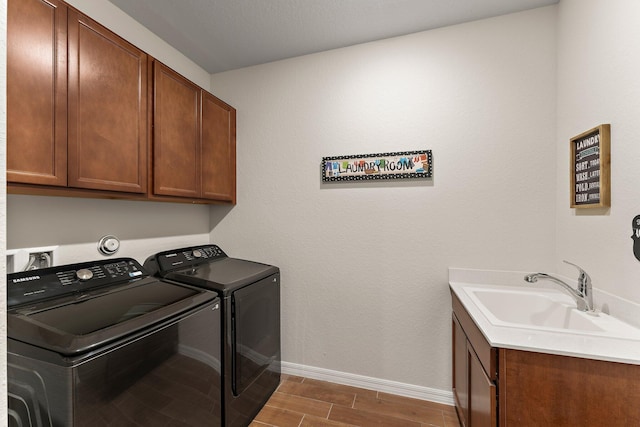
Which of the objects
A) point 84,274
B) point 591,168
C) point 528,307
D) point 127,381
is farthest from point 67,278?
point 591,168

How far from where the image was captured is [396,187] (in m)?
2.08

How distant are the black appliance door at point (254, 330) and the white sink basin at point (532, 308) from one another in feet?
4.42

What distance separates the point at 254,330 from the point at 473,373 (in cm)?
132

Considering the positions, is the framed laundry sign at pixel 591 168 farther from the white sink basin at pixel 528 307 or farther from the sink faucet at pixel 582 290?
the white sink basin at pixel 528 307

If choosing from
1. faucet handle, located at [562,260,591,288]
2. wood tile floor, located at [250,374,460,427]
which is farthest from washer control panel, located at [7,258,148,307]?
faucet handle, located at [562,260,591,288]

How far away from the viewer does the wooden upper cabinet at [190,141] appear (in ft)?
5.64

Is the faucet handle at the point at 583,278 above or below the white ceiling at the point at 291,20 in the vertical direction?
below

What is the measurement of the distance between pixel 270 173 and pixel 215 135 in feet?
1.74

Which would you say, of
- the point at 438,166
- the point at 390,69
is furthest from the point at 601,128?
the point at 390,69

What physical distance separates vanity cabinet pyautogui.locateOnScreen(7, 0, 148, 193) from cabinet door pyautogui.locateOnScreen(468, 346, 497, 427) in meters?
1.98

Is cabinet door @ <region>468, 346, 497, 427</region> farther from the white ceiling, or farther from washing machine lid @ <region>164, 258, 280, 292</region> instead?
the white ceiling

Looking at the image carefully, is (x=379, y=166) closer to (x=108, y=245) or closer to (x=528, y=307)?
(x=528, y=307)

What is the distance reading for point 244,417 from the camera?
5.67 feet

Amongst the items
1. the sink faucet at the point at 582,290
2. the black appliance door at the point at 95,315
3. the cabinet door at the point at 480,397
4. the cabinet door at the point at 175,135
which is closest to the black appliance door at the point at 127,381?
the black appliance door at the point at 95,315
